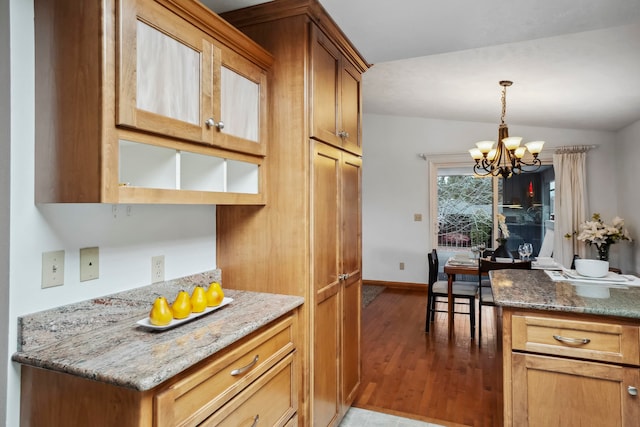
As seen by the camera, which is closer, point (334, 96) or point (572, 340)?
point (572, 340)

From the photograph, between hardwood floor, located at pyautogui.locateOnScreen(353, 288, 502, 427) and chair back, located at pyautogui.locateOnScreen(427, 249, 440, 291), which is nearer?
hardwood floor, located at pyautogui.locateOnScreen(353, 288, 502, 427)

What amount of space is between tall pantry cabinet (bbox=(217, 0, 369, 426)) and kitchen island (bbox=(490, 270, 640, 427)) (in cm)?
86

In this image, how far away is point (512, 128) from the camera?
5609mm

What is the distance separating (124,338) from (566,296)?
183cm

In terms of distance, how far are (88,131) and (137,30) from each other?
36 cm

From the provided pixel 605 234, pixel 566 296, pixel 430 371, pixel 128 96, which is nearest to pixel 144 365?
pixel 128 96

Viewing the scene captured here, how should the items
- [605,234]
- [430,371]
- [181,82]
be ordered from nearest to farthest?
[181,82] < [430,371] < [605,234]

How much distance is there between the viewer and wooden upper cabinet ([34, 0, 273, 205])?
114 centimetres

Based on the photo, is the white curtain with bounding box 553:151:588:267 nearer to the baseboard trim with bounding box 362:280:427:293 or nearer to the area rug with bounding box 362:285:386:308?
the baseboard trim with bounding box 362:280:427:293

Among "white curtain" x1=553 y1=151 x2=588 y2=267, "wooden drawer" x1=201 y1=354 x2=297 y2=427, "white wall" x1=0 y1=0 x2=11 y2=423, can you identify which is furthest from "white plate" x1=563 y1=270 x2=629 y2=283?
"white curtain" x1=553 y1=151 x2=588 y2=267

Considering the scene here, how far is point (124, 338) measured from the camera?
1.28 m

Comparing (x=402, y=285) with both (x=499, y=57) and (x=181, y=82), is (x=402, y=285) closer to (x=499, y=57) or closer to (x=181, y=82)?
(x=499, y=57)

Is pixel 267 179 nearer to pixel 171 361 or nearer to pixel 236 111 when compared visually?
pixel 236 111

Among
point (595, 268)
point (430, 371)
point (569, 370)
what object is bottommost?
point (430, 371)
